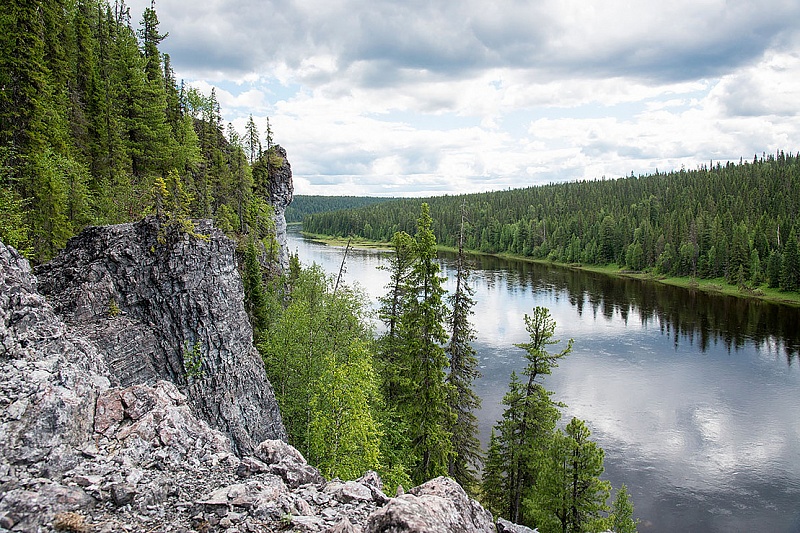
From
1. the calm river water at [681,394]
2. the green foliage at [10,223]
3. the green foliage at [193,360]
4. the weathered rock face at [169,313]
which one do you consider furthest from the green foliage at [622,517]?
the green foliage at [10,223]

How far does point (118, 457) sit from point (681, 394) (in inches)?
1701

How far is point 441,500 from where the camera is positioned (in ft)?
30.2

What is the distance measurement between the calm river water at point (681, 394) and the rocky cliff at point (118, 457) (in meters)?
23.2

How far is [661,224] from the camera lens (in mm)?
118062

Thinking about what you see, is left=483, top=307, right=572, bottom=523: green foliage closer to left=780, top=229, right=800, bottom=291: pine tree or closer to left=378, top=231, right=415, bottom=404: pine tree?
left=378, top=231, right=415, bottom=404: pine tree

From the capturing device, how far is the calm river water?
90.6ft

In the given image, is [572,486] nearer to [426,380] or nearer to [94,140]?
[426,380]

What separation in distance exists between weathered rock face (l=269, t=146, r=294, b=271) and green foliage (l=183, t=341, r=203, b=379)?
38714mm

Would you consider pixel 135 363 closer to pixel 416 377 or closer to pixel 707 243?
pixel 416 377

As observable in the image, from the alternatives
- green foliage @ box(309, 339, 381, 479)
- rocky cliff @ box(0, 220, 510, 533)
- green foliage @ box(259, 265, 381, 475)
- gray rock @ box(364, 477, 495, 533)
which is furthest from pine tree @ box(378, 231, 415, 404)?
gray rock @ box(364, 477, 495, 533)

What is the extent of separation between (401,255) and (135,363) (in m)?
15.8

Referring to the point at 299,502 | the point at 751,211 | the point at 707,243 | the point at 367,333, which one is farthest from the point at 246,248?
the point at 751,211

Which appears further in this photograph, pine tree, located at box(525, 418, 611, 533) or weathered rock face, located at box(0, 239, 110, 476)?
pine tree, located at box(525, 418, 611, 533)

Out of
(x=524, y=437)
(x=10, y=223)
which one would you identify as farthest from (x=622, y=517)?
(x=10, y=223)
